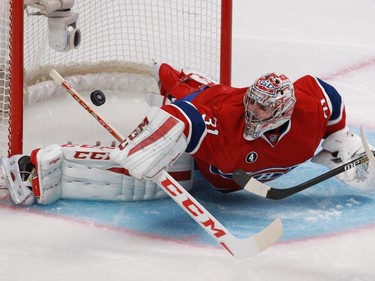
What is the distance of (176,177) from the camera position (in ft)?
11.1

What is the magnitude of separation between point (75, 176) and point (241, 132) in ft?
1.89

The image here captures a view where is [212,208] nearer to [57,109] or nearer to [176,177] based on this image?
[176,177]

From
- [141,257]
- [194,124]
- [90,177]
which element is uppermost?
[194,124]

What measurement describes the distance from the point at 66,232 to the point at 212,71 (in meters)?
1.17

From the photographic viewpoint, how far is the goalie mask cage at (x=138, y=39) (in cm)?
395

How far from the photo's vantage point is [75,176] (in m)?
3.36

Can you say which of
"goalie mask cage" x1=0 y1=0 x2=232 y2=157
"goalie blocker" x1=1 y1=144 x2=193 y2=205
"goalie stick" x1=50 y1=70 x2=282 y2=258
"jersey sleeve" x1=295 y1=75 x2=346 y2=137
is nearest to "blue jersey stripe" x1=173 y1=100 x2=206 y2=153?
"goalie stick" x1=50 y1=70 x2=282 y2=258

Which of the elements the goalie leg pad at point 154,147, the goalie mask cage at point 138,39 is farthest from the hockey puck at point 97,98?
the goalie leg pad at point 154,147

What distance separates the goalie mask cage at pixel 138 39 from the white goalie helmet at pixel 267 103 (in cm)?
90

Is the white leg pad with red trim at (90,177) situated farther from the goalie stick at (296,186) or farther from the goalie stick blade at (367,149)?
the goalie stick blade at (367,149)

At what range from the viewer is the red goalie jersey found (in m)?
3.12

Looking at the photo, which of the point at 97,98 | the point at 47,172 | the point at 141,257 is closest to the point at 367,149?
the point at 141,257

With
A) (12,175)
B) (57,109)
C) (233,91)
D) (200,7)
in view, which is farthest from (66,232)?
(200,7)

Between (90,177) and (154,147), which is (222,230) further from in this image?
(90,177)
